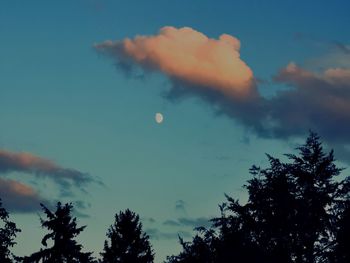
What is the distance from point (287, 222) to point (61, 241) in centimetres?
1692

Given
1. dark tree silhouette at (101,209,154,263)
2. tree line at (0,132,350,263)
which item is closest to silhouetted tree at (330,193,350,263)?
tree line at (0,132,350,263)

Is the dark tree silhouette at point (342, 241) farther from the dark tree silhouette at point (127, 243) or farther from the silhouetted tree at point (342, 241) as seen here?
the dark tree silhouette at point (127, 243)

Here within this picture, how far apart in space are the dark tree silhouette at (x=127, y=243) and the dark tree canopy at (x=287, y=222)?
9783 millimetres

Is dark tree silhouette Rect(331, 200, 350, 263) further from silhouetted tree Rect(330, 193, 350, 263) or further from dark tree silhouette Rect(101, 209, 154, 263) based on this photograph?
dark tree silhouette Rect(101, 209, 154, 263)

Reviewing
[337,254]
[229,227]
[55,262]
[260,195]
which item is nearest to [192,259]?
[229,227]

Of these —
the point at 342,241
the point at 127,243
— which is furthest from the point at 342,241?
the point at 127,243

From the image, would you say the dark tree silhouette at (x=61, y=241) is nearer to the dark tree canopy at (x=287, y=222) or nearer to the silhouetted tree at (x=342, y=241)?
the dark tree canopy at (x=287, y=222)

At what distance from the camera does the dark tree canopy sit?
3033 cm

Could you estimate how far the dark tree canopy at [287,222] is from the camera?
1194 inches

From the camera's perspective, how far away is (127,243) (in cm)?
4338

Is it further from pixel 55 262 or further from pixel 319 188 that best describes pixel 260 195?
pixel 55 262

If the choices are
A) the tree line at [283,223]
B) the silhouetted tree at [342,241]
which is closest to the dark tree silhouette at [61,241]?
the tree line at [283,223]

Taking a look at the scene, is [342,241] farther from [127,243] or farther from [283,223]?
[127,243]

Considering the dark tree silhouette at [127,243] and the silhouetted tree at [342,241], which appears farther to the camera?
the dark tree silhouette at [127,243]
